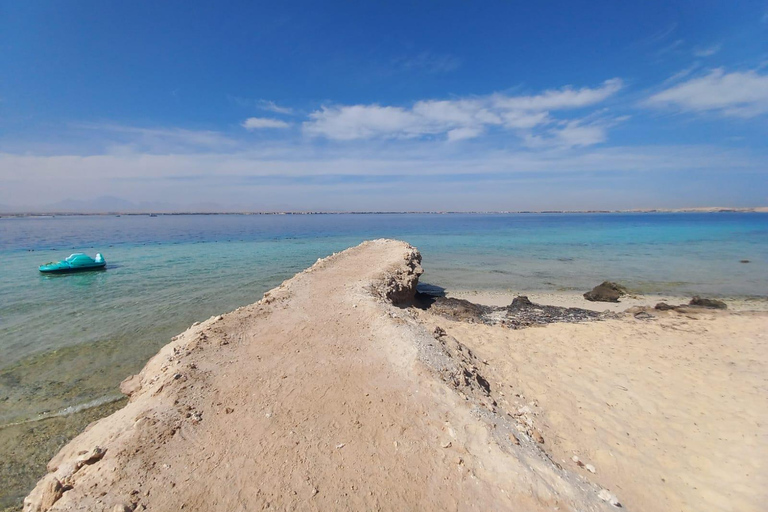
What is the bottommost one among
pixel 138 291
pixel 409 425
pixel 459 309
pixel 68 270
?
pixel 459 309

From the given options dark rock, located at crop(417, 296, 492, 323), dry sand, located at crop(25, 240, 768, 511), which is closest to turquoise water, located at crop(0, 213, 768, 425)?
dry sand, located at crop(25, 240, 768, 511)

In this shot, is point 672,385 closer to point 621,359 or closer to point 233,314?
point 621,359

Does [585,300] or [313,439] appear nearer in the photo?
[313,439]

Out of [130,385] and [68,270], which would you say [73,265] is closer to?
[68,270]

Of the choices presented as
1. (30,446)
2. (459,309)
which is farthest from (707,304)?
(30,446)

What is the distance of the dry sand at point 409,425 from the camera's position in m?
3.59

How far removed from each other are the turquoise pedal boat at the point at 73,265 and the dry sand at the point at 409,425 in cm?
1843

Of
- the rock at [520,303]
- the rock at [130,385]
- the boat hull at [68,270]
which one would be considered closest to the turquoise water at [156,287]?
the rock at [130,385]

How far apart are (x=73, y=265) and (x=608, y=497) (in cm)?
2711

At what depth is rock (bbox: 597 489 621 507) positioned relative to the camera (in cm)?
396

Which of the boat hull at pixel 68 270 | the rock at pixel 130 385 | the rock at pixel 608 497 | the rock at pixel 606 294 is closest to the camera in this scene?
the rock at pixel 608 497

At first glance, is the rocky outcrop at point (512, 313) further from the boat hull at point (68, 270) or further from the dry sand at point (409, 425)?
the boat hull at point (68, 270)

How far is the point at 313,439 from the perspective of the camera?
170 inches

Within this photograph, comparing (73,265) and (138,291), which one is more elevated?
(73,265)
